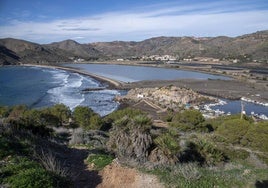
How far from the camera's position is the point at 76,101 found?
62500mm

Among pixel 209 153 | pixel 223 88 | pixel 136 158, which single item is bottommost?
pixel 223 88

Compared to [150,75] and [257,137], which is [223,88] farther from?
[257,137]

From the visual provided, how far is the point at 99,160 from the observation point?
11250mm

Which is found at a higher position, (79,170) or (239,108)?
(79,170)

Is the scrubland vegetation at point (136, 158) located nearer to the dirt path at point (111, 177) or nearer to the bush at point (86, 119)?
the dirt path at point (111, 177)

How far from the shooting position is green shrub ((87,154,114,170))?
1092cm

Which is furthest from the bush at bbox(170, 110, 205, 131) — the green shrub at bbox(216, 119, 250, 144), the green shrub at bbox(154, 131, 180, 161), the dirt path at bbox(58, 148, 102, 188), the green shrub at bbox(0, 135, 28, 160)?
the green shrub at bbox(0, 135, 28, 160)

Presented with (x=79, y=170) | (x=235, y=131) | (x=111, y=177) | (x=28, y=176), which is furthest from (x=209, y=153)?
(x=235, y=131)

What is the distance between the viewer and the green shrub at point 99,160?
35.8ft

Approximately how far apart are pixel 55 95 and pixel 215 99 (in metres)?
31.1

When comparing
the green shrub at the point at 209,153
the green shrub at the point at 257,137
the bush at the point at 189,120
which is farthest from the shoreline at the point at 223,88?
the green shrub at the point at 209,153

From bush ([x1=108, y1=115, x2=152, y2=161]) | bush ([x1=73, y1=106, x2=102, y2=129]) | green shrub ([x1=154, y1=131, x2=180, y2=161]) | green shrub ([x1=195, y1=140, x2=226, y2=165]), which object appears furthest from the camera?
bush ([x1=73, y1=106, x2=102, y2=129])

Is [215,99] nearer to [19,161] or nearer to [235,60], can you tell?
[19,161]

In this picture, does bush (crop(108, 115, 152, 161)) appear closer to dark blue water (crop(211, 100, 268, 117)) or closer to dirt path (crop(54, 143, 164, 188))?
dirt path (crop(54, 143, 164, 188))
